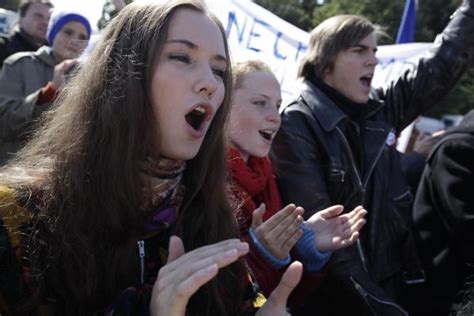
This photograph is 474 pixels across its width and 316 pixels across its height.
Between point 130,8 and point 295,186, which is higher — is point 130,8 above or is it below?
above

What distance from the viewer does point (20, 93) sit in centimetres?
340

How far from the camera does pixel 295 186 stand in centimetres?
259

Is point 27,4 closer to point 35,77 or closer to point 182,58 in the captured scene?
point 35,77

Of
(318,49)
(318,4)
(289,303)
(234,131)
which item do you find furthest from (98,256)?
(318,4)

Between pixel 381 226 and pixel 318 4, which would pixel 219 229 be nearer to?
pixel 381 226

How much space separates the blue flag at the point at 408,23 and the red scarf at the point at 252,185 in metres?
3.59

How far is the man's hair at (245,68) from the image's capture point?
8.76 ft

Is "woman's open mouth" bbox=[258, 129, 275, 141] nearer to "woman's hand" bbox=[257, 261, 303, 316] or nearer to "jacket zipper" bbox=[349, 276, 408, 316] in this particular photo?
"jacket zipper" bbox=[349, 276, 408, 316]

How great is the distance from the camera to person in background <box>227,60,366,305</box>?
1.90 metres

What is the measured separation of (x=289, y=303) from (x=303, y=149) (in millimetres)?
673

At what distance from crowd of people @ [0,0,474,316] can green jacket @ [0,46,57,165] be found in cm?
1

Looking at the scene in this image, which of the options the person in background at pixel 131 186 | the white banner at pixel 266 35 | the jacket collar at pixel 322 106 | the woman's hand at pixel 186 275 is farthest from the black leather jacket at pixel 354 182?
Result: the white banner at pixel 266 35

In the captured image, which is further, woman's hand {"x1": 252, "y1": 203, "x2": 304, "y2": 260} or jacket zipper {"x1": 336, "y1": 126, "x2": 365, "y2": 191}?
jacket zipper {"x1": 336, "y1": 126, "x2": 365, "y2": 191}

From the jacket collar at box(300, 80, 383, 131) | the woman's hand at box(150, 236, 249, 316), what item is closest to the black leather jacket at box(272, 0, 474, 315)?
the jacket collar at box(300, 80, 383, 131)
